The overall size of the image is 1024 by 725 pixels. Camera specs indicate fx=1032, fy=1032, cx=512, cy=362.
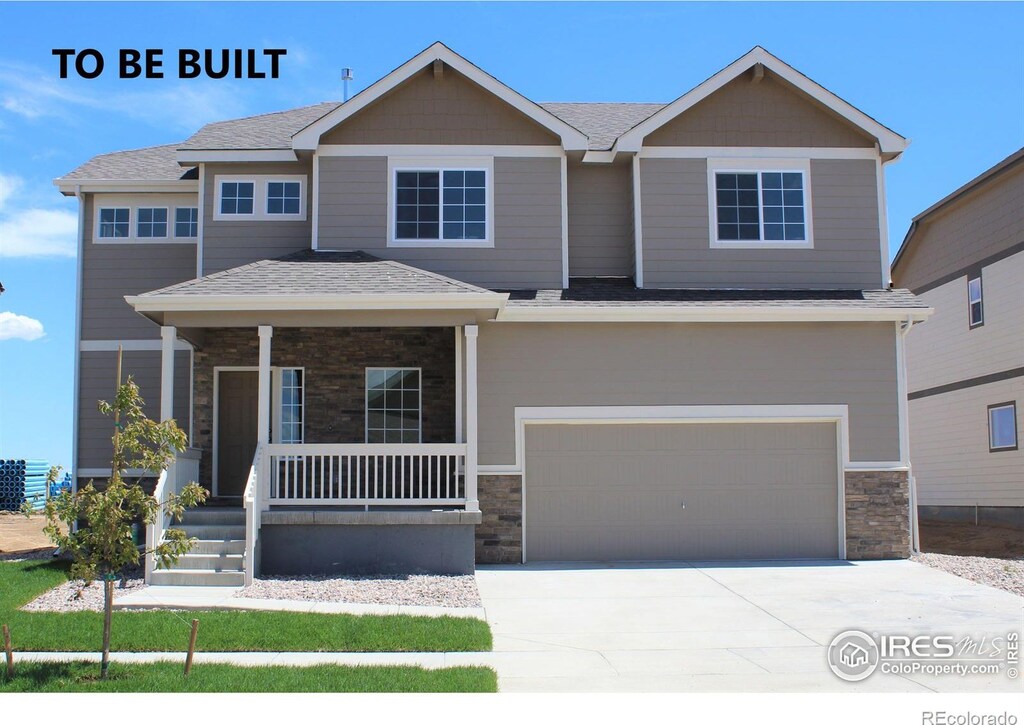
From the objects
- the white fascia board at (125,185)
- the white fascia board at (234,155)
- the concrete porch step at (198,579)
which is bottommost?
the concrete porch step at (198,579)

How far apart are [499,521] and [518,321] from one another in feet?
9.89

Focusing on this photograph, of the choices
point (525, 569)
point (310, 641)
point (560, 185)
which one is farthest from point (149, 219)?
point (310, 641)

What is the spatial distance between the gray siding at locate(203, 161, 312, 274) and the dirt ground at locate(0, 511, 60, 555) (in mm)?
5119

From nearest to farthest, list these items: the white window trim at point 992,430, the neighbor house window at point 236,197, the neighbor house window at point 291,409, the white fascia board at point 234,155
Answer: the neighbor house window at point 291,409, the white fascia board at point 234,155, the neighbor house window at point 236,197, the white window trim at point 992,430

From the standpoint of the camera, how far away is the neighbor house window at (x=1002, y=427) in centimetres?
2081

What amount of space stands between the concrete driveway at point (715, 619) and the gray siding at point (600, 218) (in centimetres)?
520

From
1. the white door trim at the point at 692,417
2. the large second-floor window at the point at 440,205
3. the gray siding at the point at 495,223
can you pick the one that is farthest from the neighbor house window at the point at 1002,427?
the large second-floor window at the point at 440,205

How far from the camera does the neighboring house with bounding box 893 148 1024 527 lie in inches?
813

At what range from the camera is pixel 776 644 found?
995cm

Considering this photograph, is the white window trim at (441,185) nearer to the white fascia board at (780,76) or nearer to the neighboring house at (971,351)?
the white fascia board at (780,76)

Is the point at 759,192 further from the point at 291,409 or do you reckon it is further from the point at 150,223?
the point at 150,223

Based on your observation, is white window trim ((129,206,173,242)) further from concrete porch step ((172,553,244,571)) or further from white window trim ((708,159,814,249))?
white window trim ((708,159,814,249))

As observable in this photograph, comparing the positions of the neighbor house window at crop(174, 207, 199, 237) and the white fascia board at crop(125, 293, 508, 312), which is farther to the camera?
the neighbor house window at crop(174, 207, 199, 237)

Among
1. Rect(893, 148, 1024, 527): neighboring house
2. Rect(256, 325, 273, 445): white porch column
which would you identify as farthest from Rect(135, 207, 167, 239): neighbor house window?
Rect(893, 148, 1024, 527): neighboring house
